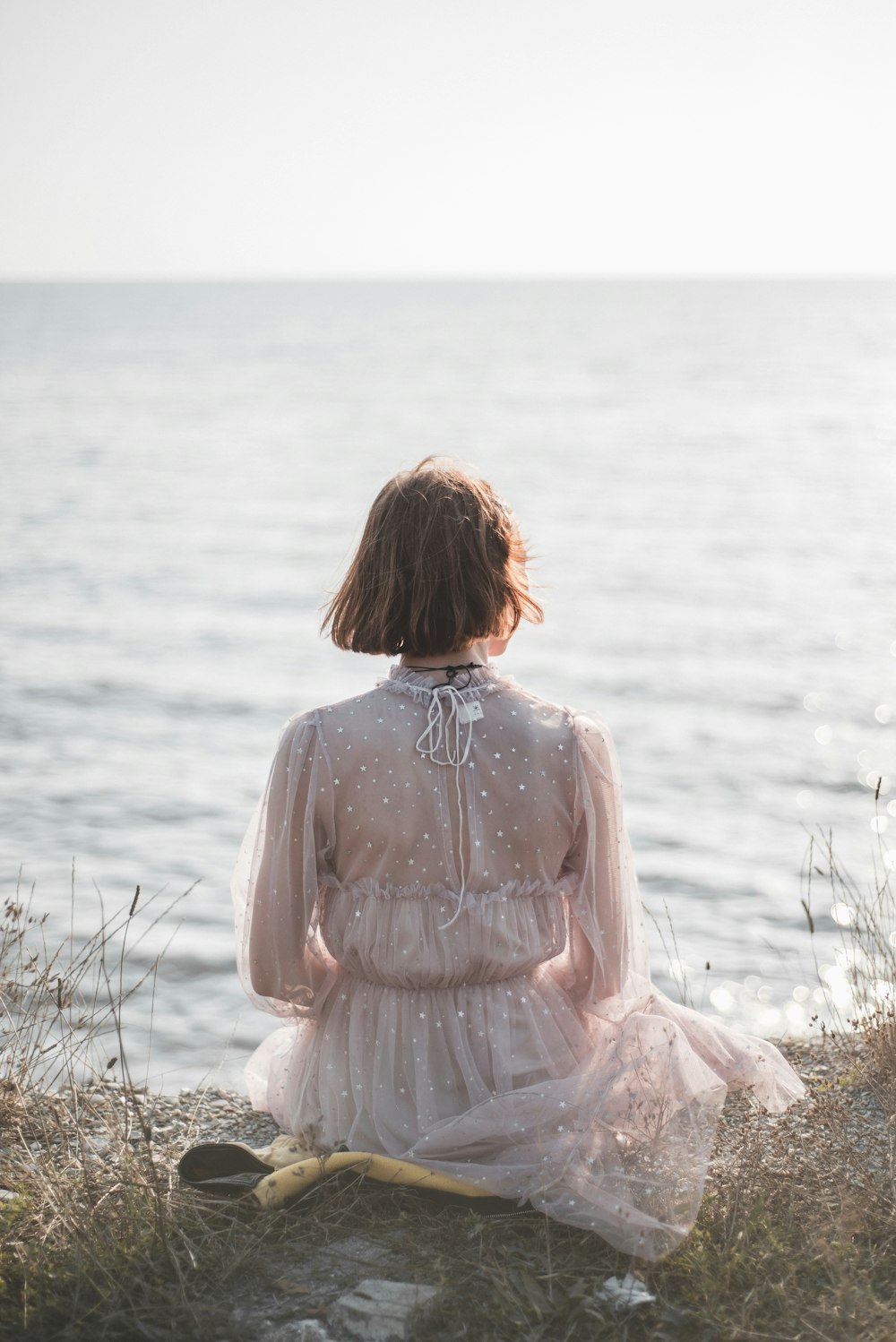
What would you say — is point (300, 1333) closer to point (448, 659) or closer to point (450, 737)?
point (450, 737)

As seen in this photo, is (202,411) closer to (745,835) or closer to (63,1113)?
(745,835)

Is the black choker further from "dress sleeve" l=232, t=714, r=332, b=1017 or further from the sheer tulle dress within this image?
"dress sleeve" l=232, t=714, r=332, b=1017

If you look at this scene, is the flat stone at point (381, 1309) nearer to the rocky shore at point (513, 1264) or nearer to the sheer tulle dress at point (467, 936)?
the rocky shore at point (513, 1264)

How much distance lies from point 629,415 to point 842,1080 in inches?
1220

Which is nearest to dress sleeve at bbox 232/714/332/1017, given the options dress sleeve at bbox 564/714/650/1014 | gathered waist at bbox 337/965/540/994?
gathered waist at bbox 337/965/540/994

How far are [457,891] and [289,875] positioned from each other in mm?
372

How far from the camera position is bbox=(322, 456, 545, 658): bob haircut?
104 inches

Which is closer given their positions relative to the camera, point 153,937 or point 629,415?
point 153,937

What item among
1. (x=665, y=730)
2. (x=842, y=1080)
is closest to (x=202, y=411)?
(x=665, y=730)

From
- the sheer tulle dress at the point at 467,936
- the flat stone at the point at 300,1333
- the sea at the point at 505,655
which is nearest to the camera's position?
the flat stone at the point at 300,1333

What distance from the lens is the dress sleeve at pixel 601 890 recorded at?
276 centimetres

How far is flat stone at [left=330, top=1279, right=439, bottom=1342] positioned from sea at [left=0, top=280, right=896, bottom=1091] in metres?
1.02

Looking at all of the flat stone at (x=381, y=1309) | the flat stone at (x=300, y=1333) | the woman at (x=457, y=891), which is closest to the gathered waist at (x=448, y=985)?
the woman at (x=457, y=891)

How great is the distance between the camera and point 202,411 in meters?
33.5
